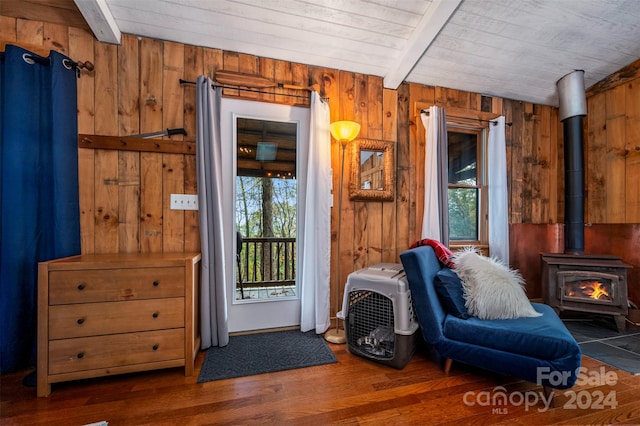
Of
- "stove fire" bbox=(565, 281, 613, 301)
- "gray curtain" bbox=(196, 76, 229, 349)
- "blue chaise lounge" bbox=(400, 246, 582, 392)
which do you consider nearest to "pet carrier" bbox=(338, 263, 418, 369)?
"blue chaise lounge" bbox=(400, 246, 582, 392)

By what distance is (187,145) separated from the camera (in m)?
2.13

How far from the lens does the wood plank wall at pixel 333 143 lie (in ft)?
6.57

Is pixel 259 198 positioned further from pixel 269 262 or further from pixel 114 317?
pixel 114 317

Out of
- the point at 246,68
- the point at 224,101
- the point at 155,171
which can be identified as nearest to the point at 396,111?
the point at 246,68

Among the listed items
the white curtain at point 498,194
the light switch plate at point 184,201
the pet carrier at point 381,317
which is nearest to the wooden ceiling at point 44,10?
the light switch plate at point 184,201

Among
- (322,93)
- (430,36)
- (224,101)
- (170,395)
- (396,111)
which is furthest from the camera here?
(396,111)

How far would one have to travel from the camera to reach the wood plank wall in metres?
2.00

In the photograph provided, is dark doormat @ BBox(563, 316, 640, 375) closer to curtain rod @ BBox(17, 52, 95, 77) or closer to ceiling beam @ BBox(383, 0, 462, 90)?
ceiling beam @ BBox(383, 0, 462, 90)

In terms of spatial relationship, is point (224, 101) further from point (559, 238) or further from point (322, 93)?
point (559, 238)

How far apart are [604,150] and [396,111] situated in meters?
2.39

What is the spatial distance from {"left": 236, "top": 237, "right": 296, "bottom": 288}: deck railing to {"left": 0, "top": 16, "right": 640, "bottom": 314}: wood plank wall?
1.54 ft

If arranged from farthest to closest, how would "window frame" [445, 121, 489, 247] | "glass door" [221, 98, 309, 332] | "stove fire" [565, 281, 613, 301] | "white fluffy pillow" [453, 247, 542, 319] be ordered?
"window frame" [445, 121, 489, 247] → "stove fire" [565, 281, 613, 301] → "glass door" [221, 98, 309, 332] → "white fluffy pillow" [453, 247, 542, 319]

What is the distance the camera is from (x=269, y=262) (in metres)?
2.70

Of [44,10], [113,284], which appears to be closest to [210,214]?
[113,284]
